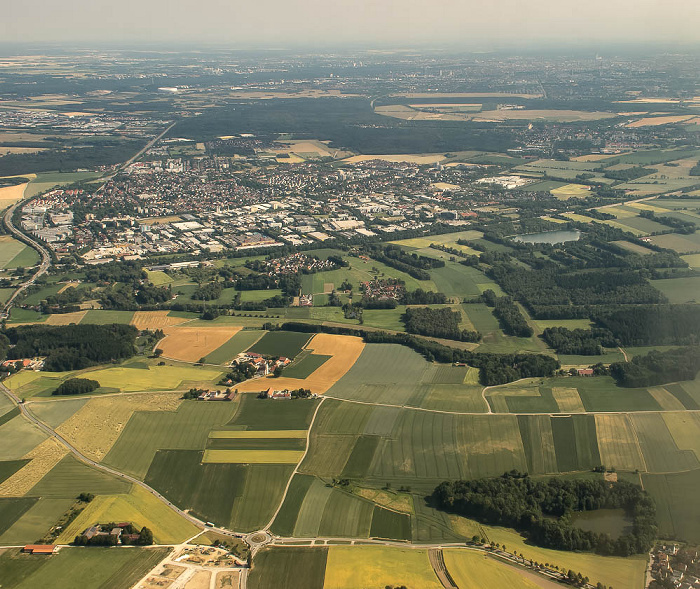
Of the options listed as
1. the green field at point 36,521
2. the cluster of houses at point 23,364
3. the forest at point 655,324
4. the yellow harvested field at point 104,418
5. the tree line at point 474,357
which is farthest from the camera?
the forest at point 655,324

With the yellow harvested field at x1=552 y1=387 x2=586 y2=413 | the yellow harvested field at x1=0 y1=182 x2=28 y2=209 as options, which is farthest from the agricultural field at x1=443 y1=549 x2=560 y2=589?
the yellow harvested field at x1=0 y1=182 x2=28 y2=209

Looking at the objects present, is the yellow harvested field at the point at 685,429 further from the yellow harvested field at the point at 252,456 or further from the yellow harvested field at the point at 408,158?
the yellow harvested field at the point at 408,158

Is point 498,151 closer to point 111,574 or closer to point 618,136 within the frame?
point 618,136

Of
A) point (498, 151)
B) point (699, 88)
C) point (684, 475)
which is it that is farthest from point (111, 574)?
point (498, 151)

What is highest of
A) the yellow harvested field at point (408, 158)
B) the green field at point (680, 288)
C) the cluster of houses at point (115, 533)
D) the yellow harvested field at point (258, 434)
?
the yellow harvested field at point (408, 158)

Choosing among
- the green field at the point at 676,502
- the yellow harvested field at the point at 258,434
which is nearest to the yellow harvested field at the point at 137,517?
the yellow harvested field at the point at 258,434

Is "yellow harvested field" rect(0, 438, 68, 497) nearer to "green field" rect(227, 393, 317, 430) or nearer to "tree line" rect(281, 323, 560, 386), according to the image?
"green field" rect(227, 393, 317, 430)

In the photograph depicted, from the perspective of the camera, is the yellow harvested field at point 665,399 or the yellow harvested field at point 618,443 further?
the yellow harvested field at point 665,399

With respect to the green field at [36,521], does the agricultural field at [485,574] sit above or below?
above
